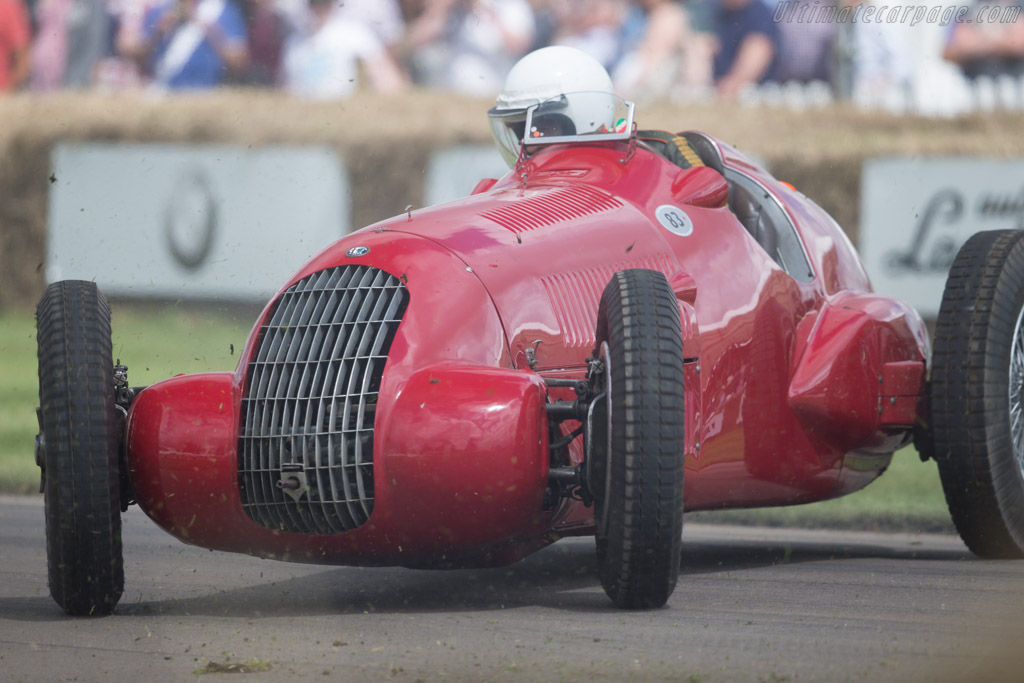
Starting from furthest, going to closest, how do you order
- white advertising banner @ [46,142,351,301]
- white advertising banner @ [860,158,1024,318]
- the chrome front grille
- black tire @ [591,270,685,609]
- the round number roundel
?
white advertising banner @ [46,142,351,301]
white advertising banner @ [860,158,1024,318]
the round number roundel
the chrome front grille
black tire @ [591,270,685,609]

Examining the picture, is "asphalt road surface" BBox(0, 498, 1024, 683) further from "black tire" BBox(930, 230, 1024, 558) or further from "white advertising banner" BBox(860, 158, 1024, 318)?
"white advertising banner" BBox(860, 158, 1024, 318)

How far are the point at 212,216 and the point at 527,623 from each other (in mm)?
9351

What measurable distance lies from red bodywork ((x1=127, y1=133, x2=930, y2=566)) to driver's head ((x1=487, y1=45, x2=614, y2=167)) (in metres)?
0.27

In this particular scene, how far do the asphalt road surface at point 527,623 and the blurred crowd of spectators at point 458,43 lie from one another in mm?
6627

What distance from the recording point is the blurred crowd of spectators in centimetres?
1254

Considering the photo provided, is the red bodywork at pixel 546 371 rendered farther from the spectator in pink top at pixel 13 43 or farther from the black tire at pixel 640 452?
the spectator in pink top at pixel 13 43

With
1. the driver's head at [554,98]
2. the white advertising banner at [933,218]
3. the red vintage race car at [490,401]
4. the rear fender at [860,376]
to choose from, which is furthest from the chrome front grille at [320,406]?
the white advertising banner at [933,218]

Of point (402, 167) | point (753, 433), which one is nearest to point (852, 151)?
point (402, 167)

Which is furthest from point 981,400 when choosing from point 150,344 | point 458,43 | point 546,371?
point 150,344

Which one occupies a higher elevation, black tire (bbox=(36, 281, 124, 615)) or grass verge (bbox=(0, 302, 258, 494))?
black tire (bbox=(36, 281, 124, 615))

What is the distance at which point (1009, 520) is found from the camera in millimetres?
6340

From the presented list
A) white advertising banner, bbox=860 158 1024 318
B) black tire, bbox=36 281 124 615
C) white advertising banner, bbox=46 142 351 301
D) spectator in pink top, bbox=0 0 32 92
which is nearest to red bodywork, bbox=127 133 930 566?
black tire, bbox=36 281 124 615

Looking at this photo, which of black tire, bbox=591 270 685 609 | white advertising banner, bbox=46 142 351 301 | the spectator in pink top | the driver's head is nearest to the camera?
black tire, bbox=591 270 685 609

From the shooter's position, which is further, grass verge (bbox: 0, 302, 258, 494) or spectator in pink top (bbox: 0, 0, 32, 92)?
spectator in pink top (bbox: 0, 0, 32, 92)
